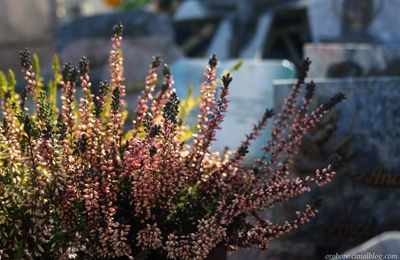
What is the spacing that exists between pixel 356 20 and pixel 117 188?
29.3ft

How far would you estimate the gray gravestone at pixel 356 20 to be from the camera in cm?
980

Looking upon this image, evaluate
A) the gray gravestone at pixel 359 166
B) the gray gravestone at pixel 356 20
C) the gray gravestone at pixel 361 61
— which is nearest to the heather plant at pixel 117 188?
the gray gravestone at pixel 359 166

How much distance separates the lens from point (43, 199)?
5.91 ft

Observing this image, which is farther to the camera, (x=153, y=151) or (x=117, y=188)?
(x=117, y=188)

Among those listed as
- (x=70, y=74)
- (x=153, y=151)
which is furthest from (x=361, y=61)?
(x=153, y=151)

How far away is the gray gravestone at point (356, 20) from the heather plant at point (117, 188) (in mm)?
8187

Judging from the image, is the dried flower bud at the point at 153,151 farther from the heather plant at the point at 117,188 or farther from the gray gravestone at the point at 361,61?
the gray gravestone at the point at 361,61

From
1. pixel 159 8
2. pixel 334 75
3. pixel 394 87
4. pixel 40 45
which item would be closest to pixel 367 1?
pixel 334 75

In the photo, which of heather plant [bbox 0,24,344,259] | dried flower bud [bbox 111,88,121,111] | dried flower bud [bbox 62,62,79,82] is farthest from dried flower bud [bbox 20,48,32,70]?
dried flower bud [bbox 111,88,121,111]

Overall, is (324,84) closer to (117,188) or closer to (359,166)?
(359,166)

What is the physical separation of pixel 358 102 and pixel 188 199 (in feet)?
8.64

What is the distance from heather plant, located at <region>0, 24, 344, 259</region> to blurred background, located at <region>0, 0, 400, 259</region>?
0.50 meters

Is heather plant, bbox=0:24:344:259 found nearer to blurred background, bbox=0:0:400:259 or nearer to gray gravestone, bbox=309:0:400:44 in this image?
blurred background, bbox=0:0:400:259

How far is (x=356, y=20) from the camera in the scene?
399 inches
